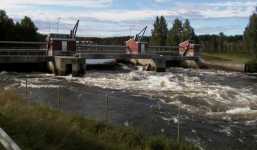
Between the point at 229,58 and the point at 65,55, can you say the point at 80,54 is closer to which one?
the point at 65,55

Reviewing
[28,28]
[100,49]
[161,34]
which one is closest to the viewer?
[100,49]

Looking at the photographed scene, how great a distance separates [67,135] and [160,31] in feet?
250

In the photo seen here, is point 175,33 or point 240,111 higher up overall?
point 175,33

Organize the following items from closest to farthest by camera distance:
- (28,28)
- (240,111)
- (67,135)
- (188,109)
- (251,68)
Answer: (67,135), (240,111), (188,109), (251,68), (28,28)

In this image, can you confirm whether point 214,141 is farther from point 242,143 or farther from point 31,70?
point 31,70

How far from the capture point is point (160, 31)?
8519 cm

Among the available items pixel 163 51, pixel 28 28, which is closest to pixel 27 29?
pixel 28 28

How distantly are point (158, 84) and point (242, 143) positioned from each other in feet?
60.2

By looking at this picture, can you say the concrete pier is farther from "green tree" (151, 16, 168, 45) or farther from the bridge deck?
"green tree" (151, 16, 168, 45)

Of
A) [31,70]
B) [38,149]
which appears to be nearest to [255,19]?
[31,70]

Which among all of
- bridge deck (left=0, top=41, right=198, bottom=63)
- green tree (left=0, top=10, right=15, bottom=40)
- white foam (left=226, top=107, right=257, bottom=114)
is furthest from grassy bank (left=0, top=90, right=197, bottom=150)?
green tree (left=0, top=10, right=15, bottom=40)

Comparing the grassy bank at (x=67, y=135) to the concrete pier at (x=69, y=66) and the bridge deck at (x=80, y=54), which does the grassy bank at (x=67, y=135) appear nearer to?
the concrete pier at (x=69, y=66)

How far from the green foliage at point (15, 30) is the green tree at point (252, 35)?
31.0 metres

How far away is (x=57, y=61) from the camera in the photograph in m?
38.4
